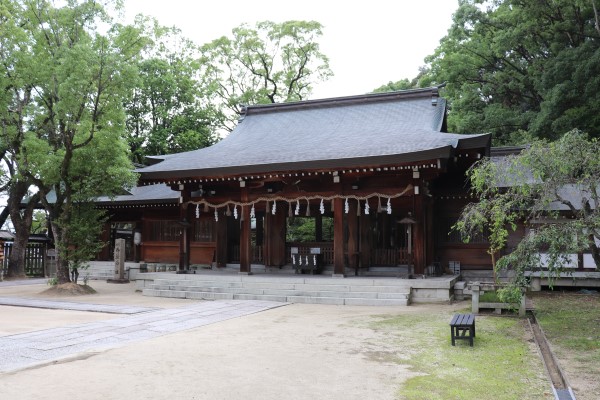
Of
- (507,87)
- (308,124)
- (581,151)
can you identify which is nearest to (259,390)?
(581,151)

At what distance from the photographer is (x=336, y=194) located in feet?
44.9

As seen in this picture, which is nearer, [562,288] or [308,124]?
[562,288]

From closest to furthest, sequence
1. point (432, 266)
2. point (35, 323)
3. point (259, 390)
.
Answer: point (259, 390) < point (35, 323) < point (432, 266)

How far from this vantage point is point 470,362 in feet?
20.3

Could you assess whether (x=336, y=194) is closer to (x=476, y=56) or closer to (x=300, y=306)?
(x=300, y=306)

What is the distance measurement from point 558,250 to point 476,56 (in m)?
21.2

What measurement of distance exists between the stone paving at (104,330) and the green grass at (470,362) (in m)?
3.74

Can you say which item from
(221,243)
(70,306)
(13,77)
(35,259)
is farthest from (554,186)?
(35,259)

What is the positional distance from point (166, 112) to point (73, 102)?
16.0 meters

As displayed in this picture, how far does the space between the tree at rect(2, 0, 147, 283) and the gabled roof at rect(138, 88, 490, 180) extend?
161cm

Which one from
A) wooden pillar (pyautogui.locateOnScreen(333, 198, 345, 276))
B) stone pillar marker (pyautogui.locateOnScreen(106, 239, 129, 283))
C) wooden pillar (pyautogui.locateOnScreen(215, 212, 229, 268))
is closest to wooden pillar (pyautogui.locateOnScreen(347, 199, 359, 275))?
wooden pillar (pyautogui.locateOnScreen(333, 198, 345, 276))

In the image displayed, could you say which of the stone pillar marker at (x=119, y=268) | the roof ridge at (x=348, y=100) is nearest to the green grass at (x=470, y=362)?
the roof ridge at (x=348, y=100)

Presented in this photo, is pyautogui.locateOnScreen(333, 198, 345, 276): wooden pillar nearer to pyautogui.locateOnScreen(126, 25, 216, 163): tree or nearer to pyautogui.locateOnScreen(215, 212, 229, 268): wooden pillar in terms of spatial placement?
pyautogui.locateOnScreen(215, 212, 229, 268): wooden pillar

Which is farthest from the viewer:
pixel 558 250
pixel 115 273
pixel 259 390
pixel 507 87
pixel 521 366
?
pixel 507 87
